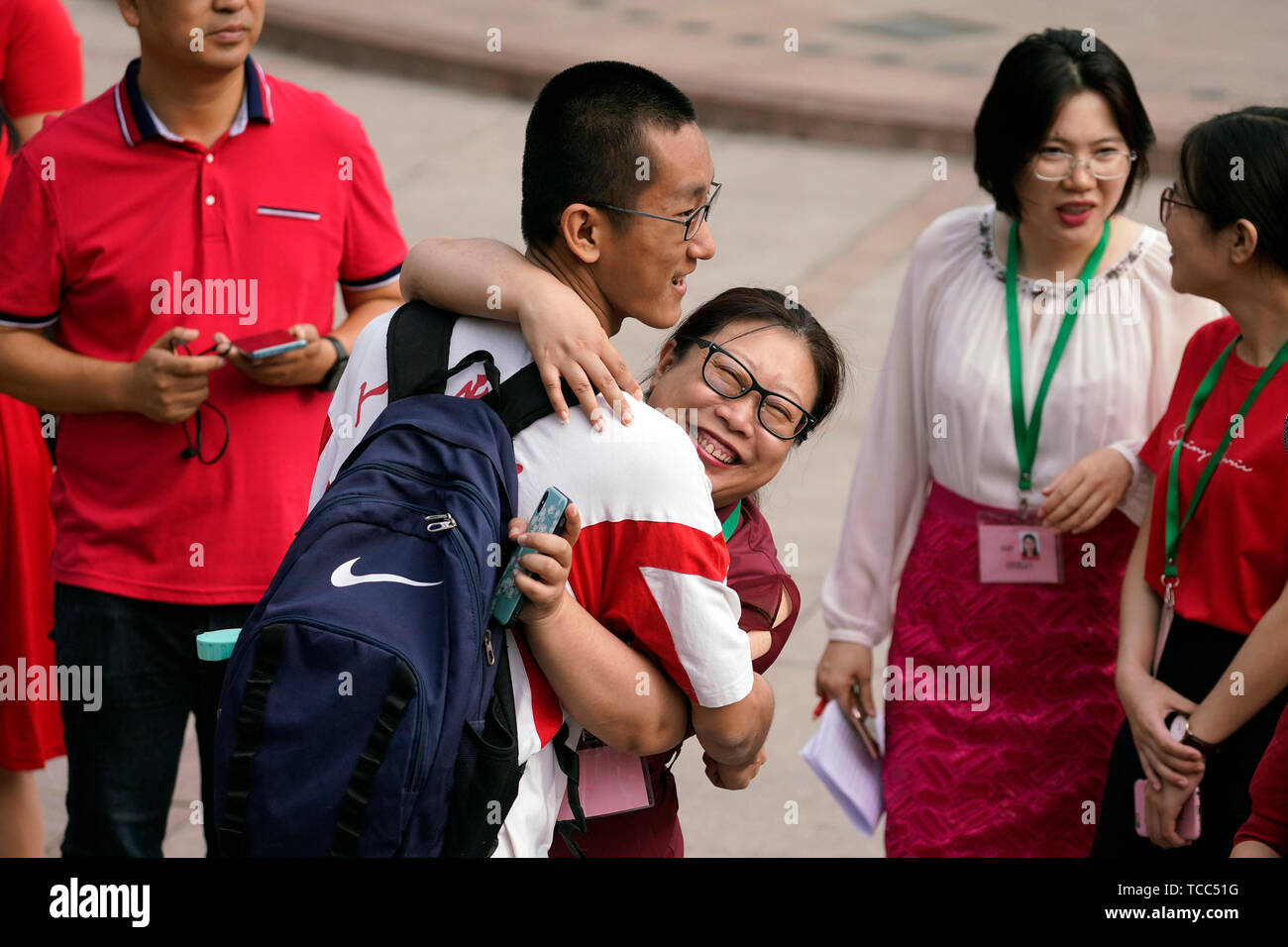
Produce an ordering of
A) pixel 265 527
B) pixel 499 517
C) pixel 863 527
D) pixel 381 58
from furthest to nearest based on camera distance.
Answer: pixel 381 58 → pixel 863 527 → pixel 265 527 → pixel 499 517

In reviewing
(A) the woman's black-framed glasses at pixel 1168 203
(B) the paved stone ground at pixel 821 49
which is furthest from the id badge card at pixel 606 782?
(B) the paved stone ground at pixel 821 49

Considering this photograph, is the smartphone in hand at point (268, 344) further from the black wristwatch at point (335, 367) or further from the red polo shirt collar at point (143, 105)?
the red polo shirt collar at point (143, 105)

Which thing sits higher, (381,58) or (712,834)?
(381,58)

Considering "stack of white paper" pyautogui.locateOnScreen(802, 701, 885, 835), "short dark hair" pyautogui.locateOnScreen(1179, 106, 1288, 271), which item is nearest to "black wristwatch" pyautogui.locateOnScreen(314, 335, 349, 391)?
"stack of white paper" pyautogui.locateOnScreen(802, 701, 885, 835)

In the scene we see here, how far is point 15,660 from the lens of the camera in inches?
136

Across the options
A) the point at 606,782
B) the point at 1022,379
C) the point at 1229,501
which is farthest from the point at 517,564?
the point at 1022,379

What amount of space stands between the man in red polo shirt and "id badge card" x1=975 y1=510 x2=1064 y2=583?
1.35m

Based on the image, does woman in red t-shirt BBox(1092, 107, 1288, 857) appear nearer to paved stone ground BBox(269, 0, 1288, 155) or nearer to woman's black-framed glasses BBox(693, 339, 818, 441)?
woman's black-framed glasses BBox(693, 339, 818, 441)

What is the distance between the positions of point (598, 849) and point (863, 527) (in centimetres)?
131

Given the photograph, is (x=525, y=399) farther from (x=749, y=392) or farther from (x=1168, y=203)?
(x=1168, y=203)

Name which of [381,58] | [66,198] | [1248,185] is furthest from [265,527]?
[381,58]

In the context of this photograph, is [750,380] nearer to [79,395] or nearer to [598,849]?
[598,849]

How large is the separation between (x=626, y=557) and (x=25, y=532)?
2.01 metres

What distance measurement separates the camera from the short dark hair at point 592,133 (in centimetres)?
206
